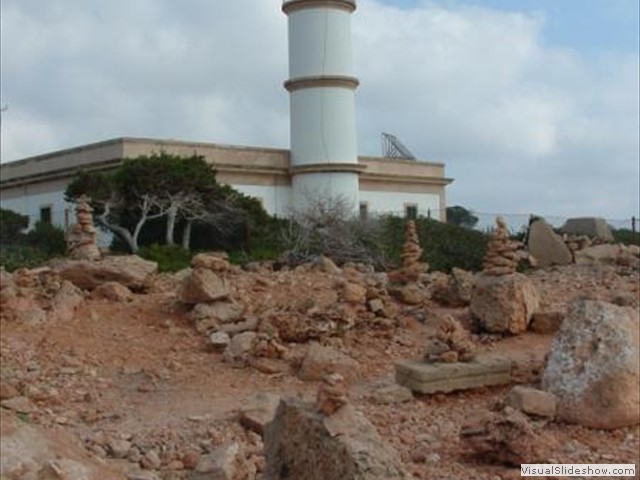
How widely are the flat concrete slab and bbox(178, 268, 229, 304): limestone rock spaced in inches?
107

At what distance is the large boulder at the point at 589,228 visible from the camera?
2398 centimetres

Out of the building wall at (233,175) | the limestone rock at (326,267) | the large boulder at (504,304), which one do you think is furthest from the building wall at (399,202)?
the large boulder at (504,304)

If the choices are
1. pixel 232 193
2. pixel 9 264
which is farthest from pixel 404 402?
pixel 232 193

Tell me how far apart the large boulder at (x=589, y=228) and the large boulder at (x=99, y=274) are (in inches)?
579

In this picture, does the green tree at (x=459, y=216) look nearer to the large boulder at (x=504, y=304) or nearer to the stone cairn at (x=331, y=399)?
the large boulder at (x=504, y=304)

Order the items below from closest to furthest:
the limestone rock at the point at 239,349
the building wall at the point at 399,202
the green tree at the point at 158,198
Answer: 1. the limestone rock at the point at 239,349
2. the green tree at the point at 158,198
3. the building wall at the point at 399,202

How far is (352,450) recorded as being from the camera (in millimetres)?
3902

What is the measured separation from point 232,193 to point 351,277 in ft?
46.1

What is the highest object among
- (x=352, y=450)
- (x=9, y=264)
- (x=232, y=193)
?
(x=232, y=193)

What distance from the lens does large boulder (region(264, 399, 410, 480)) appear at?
389 cm

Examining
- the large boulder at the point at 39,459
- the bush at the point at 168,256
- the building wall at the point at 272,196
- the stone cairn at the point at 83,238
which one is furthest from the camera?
the building wall at the point at 272,196

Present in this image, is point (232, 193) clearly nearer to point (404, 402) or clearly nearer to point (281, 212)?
point (281, 212)

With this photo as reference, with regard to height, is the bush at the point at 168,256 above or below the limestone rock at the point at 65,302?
→ above

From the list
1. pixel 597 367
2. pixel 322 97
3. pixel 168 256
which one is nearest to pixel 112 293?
pixel 597 367
